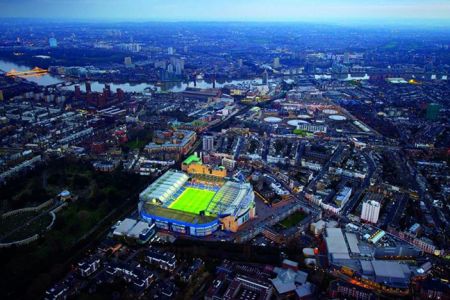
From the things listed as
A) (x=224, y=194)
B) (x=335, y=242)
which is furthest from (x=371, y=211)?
(x=224, y=194)

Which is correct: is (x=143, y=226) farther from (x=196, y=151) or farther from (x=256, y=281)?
(x=196, y=151)

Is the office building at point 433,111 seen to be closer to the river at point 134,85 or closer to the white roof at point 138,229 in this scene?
the river at point 134,85

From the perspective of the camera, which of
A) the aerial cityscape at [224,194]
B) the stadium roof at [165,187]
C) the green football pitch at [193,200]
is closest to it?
the aerial cityscape at [224,194]

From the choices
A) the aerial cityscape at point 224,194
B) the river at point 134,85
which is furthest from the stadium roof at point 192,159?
the river at point 134,85

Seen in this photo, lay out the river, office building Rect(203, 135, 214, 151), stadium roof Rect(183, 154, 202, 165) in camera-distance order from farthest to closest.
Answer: the river, office building Rect(203, 135, 214, 151), stadium roof Rect(183, 154, 202, 165)

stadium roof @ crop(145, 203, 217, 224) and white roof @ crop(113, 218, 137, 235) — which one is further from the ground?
stadium roof @ crop(145, 203, 217, 224)

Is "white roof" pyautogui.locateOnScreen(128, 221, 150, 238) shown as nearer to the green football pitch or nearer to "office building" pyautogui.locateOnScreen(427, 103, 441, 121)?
the green football pitch

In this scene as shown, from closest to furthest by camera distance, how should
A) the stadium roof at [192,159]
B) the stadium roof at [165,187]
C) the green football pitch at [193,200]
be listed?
the green football pitch at [193,200] → the stadium roof at [165,187] → the stadium roof at [192,159]

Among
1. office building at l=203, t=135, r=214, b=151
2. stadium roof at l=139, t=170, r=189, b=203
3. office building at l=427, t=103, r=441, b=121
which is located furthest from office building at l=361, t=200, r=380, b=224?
office building at l=427, t=103, r=441, b=121
